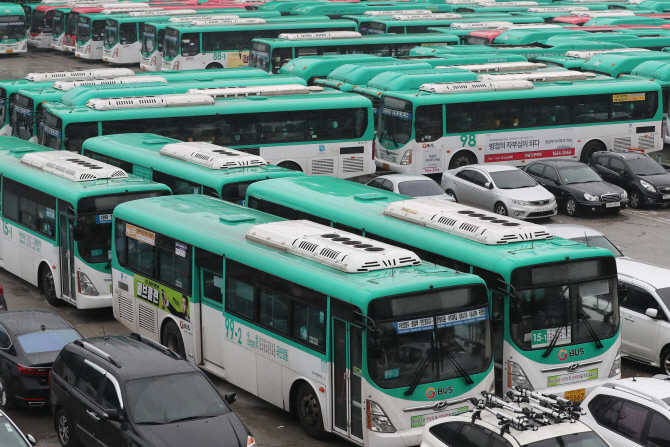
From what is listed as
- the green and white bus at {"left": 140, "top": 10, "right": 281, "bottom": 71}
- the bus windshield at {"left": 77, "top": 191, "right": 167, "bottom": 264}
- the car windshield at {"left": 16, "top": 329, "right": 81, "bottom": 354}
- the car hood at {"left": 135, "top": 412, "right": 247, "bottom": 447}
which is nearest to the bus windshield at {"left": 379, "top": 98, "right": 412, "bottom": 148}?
the bus windshield at {"left": 77, "top": 191, "right": 167, "bottom": 264}

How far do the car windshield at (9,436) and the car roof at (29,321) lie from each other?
12.1 ft

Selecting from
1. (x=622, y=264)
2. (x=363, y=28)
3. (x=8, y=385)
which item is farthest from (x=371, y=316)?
(x=363, y=28)

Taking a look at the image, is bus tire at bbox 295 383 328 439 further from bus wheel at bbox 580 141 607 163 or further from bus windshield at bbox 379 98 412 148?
bus wheel at bbox 580 141 607 163

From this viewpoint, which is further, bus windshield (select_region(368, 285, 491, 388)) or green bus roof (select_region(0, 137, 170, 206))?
green bus roof (select_region(0, 137, 170, 206))

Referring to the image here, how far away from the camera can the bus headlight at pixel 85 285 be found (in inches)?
719

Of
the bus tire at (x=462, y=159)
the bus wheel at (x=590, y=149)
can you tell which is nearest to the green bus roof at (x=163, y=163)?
the bus tire at (x=462, y=159)

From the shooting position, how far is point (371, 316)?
11867mm

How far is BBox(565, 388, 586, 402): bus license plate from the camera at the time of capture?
13.4 metres

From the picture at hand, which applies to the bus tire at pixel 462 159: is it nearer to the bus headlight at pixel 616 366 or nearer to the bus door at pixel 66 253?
the bus door at pixel 66 253

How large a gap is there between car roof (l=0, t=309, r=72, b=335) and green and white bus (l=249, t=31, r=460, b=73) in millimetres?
26706

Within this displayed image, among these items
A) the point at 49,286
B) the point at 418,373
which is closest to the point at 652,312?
the point at 418,373

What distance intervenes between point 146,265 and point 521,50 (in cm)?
2735

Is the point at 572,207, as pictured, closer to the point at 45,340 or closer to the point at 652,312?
the point at 652,312

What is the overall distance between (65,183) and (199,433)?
879cm
